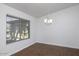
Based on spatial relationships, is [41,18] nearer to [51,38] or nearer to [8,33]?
[51,38]

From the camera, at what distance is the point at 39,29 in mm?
6941

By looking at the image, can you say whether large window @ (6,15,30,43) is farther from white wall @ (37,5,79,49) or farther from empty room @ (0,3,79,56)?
white wall @ (37,5,79,49)

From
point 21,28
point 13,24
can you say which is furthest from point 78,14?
point 13,24

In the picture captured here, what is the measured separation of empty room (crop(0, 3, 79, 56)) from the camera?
3502mm

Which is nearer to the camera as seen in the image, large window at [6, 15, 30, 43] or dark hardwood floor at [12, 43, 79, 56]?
large window at [6, 15, 30, 43]

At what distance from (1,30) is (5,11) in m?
0.72

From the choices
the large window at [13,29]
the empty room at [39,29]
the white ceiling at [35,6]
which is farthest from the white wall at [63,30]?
the large window at [13,29]

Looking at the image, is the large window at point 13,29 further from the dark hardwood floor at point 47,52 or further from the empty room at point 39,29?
the dark hardwood floor at point 47,52

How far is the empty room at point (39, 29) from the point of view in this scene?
3502 millimetres

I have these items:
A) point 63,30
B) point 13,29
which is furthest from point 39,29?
point 13,29

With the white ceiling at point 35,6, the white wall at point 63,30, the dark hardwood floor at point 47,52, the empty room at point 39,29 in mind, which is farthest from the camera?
the white wall at point 63,30

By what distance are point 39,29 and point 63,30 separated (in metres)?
1.86

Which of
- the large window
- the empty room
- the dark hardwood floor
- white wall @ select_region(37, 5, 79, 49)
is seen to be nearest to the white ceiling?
the empty room

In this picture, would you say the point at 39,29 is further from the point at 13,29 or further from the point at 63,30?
the point at 13,29
